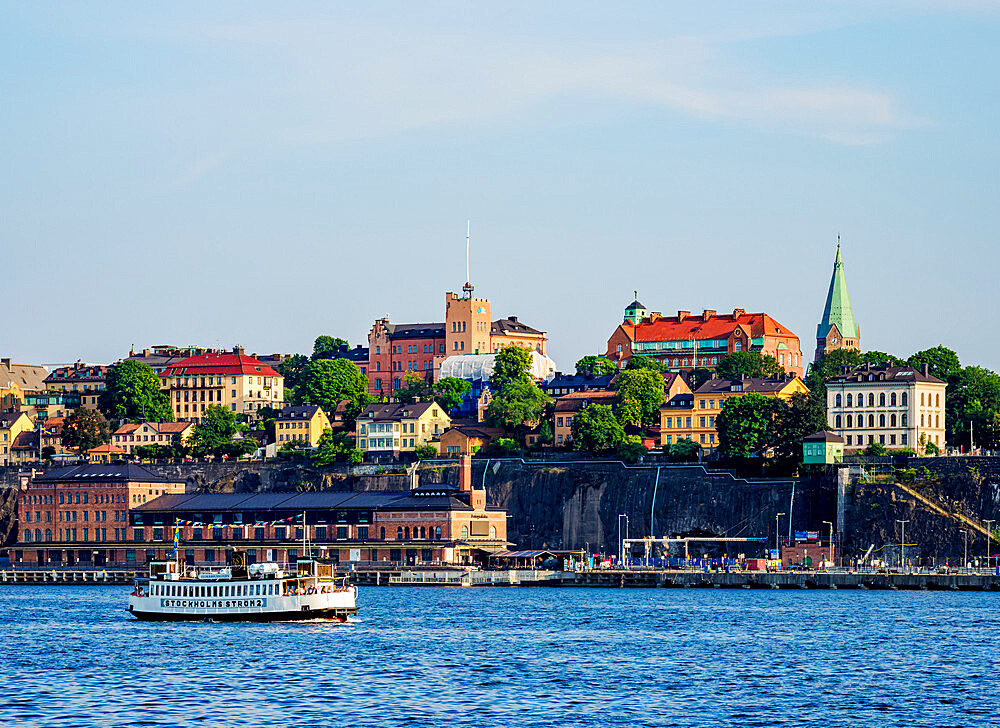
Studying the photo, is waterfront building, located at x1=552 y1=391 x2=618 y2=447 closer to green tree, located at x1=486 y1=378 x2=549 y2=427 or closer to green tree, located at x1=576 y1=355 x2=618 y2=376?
green tree, located at x1=486 y1=378 x2=549 y2=427

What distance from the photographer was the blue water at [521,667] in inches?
2135

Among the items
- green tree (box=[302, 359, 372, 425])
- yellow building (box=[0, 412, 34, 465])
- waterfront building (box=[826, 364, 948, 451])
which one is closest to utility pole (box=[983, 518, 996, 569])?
waterfront building (box=[826, 364, 948, 451])

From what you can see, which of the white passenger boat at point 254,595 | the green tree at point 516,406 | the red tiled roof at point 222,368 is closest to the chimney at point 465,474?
the green tree at point 516,406

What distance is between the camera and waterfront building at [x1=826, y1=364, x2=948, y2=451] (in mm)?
145125

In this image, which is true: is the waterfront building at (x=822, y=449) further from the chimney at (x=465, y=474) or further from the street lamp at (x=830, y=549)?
the chimney at (x=465, y=474)

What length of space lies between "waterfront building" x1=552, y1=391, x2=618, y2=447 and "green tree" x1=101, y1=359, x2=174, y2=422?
45.0 m

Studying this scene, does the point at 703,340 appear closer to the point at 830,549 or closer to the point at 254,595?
the point at 830,549

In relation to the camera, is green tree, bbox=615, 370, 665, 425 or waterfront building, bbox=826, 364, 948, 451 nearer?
waterfront building, bbox=826, 364, 948, 451

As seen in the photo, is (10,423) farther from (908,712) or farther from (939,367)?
(908,712)

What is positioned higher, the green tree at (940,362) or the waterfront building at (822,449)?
the green tree at (940,362)

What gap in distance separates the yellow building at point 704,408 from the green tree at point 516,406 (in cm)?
1209

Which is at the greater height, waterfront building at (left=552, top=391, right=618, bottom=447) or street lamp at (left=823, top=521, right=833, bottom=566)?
waterfront building at (left=552, top=391, right=618, bottom=447)

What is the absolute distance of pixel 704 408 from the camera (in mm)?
160375

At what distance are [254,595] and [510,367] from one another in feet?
302
